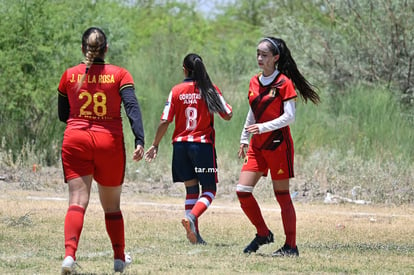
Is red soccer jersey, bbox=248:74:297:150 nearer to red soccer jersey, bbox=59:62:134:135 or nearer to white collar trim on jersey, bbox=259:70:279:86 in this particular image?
white collar trim on jersey, bbox=259:70:279:86

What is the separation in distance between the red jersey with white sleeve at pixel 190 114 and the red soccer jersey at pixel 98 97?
2.70 meters

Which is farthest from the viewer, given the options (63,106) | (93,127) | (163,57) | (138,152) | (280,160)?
(163,57)

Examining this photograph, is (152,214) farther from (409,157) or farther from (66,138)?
(409,157)

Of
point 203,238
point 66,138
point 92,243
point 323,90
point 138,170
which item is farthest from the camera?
point 323,90

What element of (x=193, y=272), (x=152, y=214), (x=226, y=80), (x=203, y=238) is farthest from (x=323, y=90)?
(x=193, y=272)

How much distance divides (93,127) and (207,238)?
3.44 metres

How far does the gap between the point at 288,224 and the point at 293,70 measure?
5.02 feet

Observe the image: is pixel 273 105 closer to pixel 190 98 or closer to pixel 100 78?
pixel 190 98

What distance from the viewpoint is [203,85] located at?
9781mm

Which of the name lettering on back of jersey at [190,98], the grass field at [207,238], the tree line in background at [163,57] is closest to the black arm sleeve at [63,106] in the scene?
the grass field at [207,238]

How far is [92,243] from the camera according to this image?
9367 mm

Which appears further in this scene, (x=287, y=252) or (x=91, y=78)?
(x=287, y=252)

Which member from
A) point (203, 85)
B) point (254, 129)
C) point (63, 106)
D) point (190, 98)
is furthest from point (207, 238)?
point (63, 106)

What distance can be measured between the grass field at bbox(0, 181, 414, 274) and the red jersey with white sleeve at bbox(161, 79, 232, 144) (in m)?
1.15
